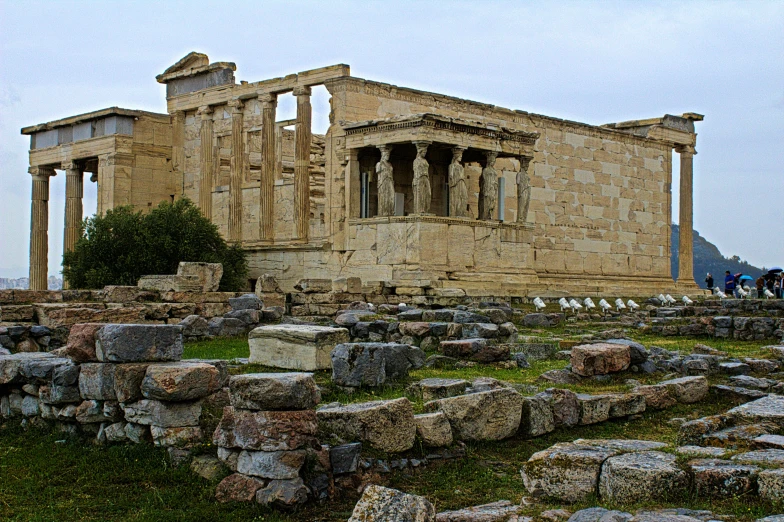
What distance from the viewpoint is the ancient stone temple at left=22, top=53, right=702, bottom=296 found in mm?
24797

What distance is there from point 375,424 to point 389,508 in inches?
83.0

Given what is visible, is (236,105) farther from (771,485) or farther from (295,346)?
(771,485)

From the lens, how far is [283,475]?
22.8 feet

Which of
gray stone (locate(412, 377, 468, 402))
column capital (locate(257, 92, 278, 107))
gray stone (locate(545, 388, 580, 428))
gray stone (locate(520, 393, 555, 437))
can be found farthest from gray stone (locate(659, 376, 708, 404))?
column capital (locate(257, 92, 278, 107))

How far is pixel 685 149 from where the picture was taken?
3594 cm

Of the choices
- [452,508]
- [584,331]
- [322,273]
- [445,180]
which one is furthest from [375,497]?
[445,180]

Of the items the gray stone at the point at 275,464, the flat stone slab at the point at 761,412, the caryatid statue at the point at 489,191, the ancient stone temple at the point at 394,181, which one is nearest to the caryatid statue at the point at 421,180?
the ancient stone temple at the point at 394,181

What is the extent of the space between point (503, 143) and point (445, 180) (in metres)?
2.05

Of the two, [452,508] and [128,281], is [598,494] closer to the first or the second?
[452,508]

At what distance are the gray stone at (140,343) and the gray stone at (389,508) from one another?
329 cm

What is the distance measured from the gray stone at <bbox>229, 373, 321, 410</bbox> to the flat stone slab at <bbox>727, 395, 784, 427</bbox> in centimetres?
367

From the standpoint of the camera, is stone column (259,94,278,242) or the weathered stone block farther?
stone column (259,94,278,242)

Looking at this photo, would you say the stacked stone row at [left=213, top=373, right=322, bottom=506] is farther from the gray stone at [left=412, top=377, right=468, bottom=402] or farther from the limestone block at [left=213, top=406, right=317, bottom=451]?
the gray stone at [left=412, top=377, right=468, bottom=402]

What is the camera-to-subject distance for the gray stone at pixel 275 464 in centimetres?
697
